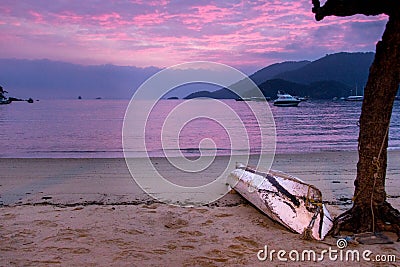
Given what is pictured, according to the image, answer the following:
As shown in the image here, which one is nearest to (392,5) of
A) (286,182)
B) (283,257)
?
(286,182)

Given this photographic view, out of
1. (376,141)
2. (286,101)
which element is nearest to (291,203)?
(376,141)

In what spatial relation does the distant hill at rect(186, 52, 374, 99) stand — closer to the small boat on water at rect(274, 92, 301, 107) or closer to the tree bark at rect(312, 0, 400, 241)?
the small boat on water at rect(274, 92, 301, 107)

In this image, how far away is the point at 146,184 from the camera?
28.6ft

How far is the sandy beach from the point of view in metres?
4.29

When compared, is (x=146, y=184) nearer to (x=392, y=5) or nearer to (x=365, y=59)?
(x=392, y=5)

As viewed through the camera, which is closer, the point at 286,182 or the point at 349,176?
the point at 286,182

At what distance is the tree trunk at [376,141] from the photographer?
4664 mm

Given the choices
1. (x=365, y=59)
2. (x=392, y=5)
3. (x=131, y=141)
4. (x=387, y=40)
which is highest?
(x=365, y=59)

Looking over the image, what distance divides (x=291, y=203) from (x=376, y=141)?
1417 millimetres

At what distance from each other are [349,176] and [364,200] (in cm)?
490

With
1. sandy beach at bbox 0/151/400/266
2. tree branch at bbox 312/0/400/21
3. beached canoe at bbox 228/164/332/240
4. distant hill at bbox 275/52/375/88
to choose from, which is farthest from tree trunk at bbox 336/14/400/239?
distant hill at bbox 275/52/375/88

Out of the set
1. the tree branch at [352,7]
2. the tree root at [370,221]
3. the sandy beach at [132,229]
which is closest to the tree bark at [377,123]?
the tree root at [370,221]

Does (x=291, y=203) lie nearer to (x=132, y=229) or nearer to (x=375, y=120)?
(x=375, y=120)

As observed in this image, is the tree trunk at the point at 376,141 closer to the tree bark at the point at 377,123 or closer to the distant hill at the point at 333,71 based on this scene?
the tree bark at the point at 377,123
